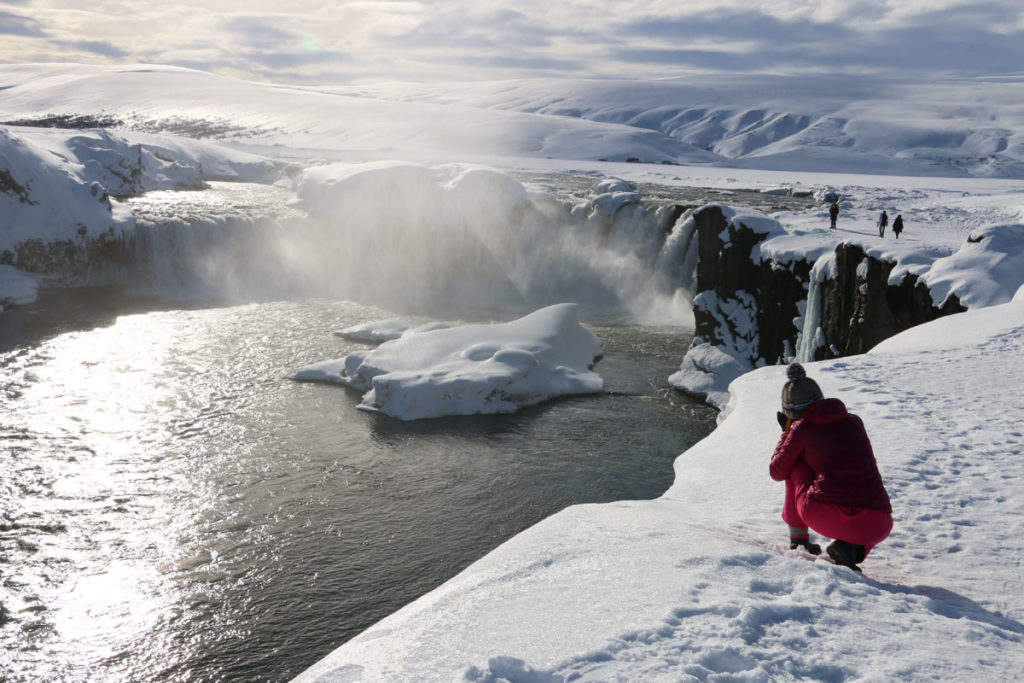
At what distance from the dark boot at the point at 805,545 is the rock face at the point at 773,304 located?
1097cm

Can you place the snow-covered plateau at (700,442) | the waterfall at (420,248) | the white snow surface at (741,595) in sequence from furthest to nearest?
the waterfall at (420,248) → the snow-covered plateau at (700,442) → the white snow surface at (741,595)

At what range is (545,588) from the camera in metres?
5.27

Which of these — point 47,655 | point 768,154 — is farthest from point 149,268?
point 768,154

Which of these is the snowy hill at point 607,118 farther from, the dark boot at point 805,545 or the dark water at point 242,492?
the dark boot at point 805,545

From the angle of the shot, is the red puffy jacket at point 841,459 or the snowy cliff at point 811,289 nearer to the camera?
the red puffy jacket at point 841,459

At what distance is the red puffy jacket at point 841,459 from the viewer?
5.39m

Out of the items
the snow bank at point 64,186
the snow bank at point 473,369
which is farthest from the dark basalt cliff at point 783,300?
the snow bank at point 64,186

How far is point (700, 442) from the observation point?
9.56m

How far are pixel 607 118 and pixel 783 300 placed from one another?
12620 centimetres

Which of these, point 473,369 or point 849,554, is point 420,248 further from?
point 849,554

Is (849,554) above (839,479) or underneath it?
underneath

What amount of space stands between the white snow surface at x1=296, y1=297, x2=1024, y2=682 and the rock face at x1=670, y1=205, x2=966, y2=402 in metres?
9.48

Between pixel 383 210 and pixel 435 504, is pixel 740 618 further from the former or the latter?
pixel 383 210

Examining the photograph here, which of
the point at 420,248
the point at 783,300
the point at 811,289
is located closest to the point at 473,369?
the point at 811,289
